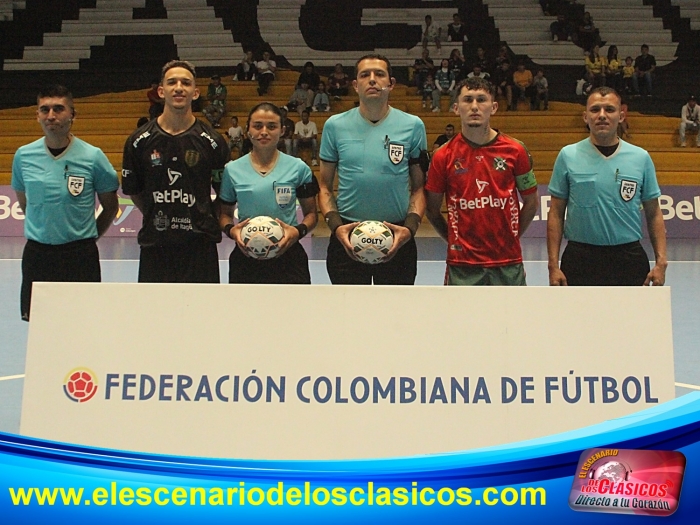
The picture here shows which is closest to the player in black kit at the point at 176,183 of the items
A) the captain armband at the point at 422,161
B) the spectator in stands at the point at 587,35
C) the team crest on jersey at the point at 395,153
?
the team crest on jersey at the point at 395,153

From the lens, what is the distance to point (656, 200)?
5.05m

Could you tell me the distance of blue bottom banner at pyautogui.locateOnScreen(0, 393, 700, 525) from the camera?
2238 millimetres

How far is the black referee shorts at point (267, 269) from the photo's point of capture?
16.3 ft

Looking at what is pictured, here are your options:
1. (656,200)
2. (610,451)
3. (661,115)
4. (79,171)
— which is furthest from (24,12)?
(610,451)

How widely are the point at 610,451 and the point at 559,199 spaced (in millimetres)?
3136

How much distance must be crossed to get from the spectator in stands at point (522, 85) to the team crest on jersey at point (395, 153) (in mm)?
19041

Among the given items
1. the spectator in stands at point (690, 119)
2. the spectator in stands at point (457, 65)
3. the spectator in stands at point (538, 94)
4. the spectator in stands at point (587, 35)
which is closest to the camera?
the spectator in stands at point (690, 119)

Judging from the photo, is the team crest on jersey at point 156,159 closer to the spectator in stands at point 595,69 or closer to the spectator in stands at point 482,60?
the spectator in stands at point 482,60

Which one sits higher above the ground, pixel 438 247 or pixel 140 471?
pixel 438 247

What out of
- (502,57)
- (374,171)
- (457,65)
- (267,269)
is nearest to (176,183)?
(267,269)

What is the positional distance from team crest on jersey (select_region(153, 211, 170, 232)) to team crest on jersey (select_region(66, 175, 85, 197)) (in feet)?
1.96

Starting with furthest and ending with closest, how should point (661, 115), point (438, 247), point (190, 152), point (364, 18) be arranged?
point (364, 18) → point (661, 115) → point (438, 247) → point (190, 152)

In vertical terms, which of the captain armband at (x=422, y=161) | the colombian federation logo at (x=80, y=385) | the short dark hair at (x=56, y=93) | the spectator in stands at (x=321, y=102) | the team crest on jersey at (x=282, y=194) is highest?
the spectator in stands at (x=321, y=102)

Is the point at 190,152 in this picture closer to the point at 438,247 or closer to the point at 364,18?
the point at 438,247
